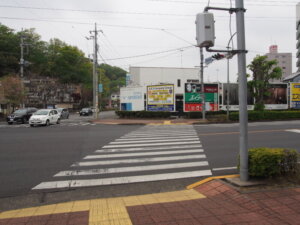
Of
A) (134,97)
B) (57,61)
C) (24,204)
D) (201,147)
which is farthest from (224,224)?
(57,61)

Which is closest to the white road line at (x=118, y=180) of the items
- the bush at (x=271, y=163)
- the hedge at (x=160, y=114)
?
the bush at (x=271, y=163)

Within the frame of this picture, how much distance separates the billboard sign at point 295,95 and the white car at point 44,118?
3054cm

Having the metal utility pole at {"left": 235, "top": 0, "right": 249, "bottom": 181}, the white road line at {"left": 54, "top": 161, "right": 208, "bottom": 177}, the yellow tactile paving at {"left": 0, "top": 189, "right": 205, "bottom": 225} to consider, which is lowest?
the white road line at {"left": 54, "top": 161, "right": 208, "bottom": 177}

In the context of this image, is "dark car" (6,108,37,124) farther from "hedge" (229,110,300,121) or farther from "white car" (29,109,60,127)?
"hedge" (229,110,300,121)

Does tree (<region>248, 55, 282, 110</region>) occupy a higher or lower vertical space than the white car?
higher

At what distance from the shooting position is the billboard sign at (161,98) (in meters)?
28.1

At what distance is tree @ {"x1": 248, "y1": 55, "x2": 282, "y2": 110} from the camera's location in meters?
26.0

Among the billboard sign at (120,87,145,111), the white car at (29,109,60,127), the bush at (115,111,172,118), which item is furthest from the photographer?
the billboard sign at (120,87,145,111)

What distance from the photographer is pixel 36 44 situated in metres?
57.9

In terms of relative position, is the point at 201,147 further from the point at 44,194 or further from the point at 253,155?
the point at 44,194

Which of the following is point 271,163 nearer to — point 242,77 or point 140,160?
point 242,77

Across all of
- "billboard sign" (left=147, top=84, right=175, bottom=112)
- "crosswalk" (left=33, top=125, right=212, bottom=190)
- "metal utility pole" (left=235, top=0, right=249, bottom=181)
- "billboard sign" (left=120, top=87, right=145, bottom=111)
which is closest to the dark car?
"billboard sign" (left=120, top=87, right=145, bottom=111)

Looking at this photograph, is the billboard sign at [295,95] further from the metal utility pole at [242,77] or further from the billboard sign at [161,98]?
the metal utility pole at [242,77]

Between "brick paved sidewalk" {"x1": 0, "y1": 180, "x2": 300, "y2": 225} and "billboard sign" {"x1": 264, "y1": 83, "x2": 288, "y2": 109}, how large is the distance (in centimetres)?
2937
